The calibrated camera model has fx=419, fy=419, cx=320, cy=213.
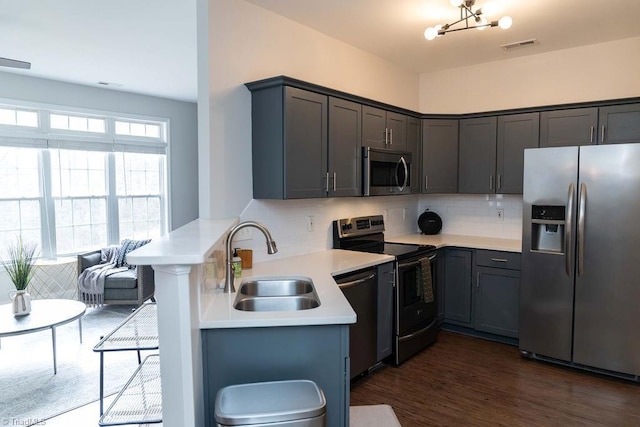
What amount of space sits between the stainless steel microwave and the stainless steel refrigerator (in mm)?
1063

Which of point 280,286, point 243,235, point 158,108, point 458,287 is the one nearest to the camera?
point 280,286

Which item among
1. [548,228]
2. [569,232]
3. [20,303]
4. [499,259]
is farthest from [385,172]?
[20,303]

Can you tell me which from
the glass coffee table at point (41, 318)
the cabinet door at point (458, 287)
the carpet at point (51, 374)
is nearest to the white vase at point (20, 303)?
the glass coffee table at point (41, 318)

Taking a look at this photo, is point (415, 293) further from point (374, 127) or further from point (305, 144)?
point (305, 144)

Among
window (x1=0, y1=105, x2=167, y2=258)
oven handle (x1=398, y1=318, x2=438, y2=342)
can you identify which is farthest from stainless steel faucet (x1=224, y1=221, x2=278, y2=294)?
window (x1=0, y1=105, x2=167, y2=258)

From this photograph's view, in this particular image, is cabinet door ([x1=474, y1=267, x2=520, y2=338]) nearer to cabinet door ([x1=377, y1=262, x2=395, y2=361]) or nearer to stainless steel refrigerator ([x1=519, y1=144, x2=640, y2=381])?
stainless steel refrigerator ([x1=519, y1=144, x2=640, y2=381])

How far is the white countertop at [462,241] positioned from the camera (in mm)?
3975

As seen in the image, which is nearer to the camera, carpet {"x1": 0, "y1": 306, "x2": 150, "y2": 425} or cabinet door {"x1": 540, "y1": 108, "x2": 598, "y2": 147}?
carpet {"x1": 0, "y1": 306, "x2": 150, "y2": 425}

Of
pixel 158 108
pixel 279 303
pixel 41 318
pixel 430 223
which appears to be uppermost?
pixel 158 108

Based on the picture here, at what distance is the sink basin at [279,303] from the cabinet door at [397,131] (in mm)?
2002

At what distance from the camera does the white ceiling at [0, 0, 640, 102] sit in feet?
10.2

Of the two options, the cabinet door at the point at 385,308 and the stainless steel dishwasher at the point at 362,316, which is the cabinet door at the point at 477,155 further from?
the stainless steel dishwasher at the point at 362,316

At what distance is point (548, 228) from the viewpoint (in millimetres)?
3512

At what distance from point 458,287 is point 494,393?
1.26 m
